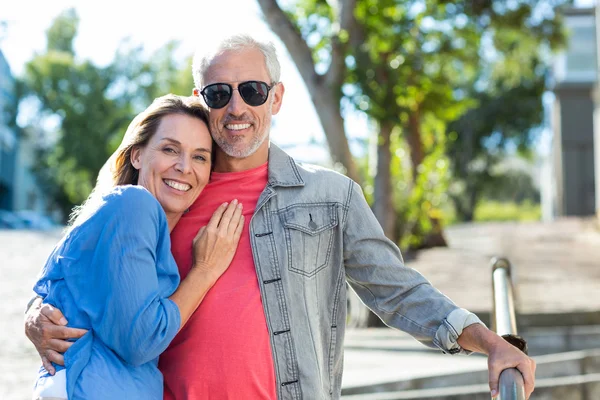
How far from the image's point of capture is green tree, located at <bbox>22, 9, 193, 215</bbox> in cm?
5078

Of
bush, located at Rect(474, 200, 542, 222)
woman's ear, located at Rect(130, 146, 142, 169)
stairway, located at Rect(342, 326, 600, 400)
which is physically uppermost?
woman's ear, located at Rect(130, 146, 142, 169)

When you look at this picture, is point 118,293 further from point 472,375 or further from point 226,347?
point 472,375

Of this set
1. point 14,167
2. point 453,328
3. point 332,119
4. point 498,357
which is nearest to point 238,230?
point 453,328

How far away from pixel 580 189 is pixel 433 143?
19.9 metres

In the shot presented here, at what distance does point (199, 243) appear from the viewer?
112 inches

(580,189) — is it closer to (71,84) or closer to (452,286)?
(452,286)

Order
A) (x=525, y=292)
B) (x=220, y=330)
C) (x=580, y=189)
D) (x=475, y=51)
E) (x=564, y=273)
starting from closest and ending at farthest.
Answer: (x=220, y=330), (x=525, y=292), (x=564, y=273), (x=475, y=51), (x=580, y=189)

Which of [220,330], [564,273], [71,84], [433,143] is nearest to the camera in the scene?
[220,330]

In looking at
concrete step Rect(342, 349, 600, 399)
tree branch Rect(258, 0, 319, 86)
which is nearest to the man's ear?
concrete step Rect(342, 349, 600, 399)

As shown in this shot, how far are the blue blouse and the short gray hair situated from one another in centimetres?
68

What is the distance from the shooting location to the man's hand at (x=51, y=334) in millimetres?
2518

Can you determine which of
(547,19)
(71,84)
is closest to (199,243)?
(547,19)

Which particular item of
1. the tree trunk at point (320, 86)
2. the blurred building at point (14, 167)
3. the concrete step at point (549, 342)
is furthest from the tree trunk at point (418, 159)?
the blurred building at point (14, 167)

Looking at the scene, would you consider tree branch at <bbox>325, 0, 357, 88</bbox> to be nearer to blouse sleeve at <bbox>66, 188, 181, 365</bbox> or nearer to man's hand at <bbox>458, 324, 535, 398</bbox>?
man's hand at <bbox>458, 324, 535, 398</bbox>
